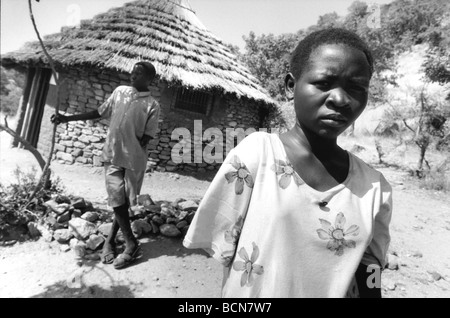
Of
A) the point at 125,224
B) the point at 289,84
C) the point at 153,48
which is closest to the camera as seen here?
the point at 289,84

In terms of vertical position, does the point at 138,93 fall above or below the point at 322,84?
above

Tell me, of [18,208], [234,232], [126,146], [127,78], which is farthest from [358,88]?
[127,78]

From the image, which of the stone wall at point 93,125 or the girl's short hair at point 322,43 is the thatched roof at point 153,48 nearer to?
the stone wall at point 93,125

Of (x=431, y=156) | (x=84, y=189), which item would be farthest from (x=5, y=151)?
(x=431, y=156)

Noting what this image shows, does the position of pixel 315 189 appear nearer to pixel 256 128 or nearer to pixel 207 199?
pixel 207 199

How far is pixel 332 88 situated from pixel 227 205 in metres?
0.50

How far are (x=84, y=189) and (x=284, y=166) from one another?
16.9 feet

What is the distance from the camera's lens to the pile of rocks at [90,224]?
9.50ft

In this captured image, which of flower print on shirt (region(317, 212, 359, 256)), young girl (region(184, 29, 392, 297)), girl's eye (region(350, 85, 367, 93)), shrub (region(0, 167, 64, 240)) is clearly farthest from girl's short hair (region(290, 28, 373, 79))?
shrub (region(0, 167, 64, 240))

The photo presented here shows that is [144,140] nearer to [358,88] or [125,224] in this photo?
[125,224]

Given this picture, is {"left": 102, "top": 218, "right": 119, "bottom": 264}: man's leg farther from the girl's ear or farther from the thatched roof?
the thatched roof

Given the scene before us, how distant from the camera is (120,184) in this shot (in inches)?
99.9

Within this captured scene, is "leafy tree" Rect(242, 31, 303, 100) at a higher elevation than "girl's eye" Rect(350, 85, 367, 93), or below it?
higher

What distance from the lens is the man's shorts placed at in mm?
2494
